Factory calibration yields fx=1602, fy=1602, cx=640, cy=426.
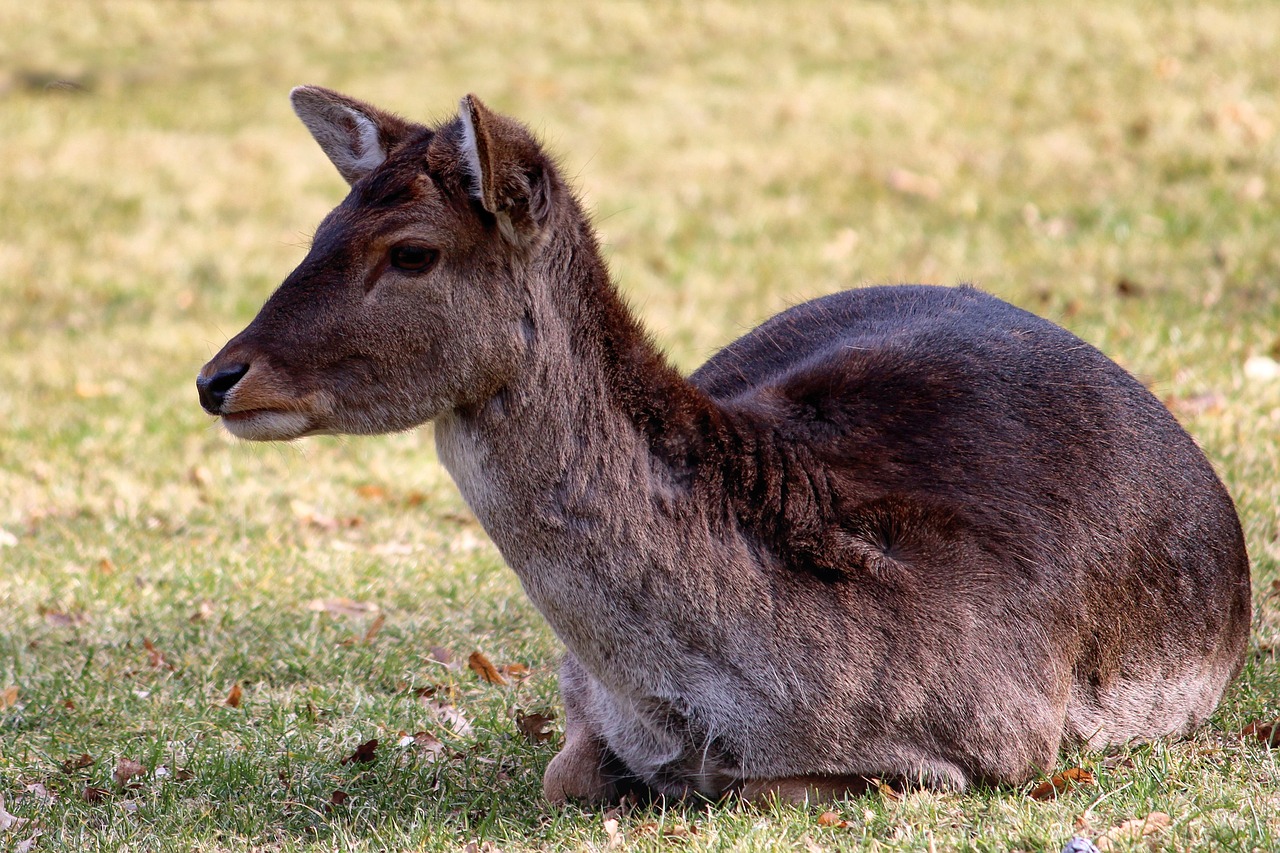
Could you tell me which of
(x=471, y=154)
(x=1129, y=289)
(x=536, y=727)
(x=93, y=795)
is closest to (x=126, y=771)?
(x=93, y=795)

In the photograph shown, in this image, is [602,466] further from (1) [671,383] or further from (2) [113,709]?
(2) [113,709]

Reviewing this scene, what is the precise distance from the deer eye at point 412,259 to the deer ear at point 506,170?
0.18 metres

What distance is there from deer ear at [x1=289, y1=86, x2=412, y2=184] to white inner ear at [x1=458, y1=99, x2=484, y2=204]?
1.21 ft

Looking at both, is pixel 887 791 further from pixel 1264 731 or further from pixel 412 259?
pixel 412 259

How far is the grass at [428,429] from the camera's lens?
178 inches

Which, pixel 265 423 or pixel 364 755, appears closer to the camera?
pixel 265 423

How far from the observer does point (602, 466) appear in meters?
3.93

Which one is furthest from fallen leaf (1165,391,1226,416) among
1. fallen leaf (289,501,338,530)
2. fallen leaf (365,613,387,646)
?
fallen leaf (289,501,338,530)

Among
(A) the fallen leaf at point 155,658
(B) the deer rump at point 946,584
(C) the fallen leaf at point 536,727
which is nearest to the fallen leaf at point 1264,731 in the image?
(B) the deer rump at point 946,584

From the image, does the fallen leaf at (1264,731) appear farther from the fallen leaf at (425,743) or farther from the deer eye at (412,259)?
the deer eye at (412,259)

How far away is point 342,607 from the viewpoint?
6.37 meters

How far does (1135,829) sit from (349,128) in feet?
8.62

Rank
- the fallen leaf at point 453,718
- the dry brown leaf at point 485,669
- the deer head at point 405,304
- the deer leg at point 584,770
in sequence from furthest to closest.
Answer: the dry brown leaf at point 485,669, the fallen leaf at point 453,718, the deer leg at point 584,770, the deer head at point 405,304

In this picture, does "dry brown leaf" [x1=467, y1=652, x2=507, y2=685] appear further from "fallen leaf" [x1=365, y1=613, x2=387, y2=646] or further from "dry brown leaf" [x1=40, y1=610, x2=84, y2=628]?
"dry brown leaf" [x1=40, y1=610, x2=84, y2=628]
